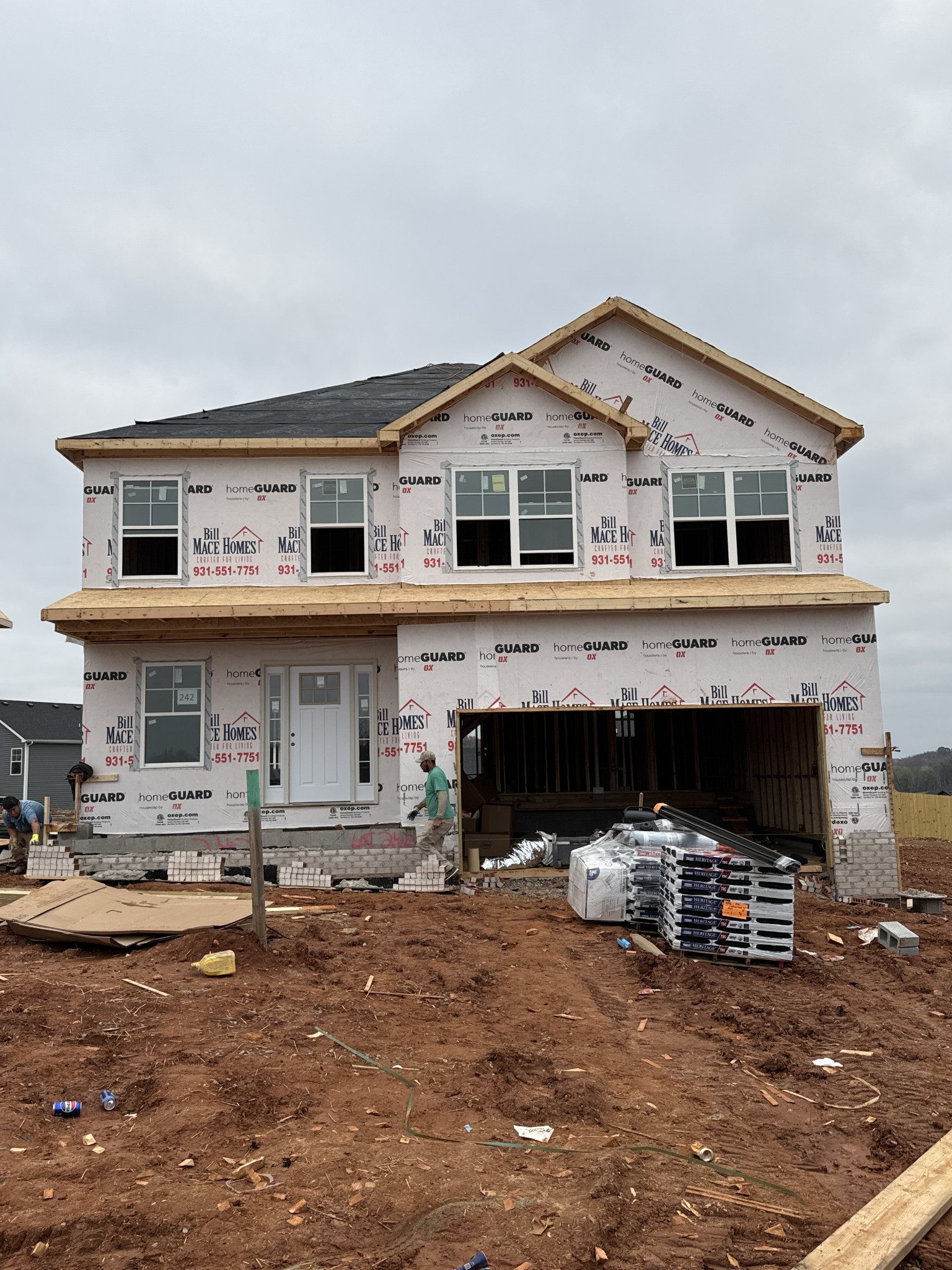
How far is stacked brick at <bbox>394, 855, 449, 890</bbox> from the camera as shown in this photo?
13.1m

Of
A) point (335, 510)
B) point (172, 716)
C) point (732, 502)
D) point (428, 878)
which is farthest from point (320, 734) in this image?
point (732, 502)

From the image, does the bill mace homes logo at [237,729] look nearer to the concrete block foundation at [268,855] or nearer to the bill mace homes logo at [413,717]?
the concrete block foundation at [268,855]

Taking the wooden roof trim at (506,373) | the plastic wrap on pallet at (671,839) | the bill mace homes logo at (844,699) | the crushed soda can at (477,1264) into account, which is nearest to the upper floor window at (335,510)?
the wooden roof trim at (506,373)

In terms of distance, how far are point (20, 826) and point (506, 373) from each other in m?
10.6

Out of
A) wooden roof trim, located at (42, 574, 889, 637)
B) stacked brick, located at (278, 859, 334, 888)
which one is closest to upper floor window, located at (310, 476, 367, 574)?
wooden roof trim, located at (42, 574, 889, 637)

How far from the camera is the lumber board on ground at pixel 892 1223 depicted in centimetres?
363

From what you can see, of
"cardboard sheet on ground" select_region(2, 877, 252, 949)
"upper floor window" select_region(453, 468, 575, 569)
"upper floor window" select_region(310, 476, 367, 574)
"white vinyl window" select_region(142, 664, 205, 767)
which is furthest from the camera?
"upper floor window" select_region(310, 476, 367, 574)

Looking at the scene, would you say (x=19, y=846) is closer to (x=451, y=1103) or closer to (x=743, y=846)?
(x=743, y=846)

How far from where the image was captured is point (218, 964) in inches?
307

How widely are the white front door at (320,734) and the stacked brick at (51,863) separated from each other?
3294mm

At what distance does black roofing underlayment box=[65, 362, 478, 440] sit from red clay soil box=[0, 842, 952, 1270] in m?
8.51

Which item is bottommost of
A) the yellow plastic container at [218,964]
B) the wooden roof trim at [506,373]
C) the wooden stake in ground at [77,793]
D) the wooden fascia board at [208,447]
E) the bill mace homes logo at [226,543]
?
the yellow plastic container at [218,964]

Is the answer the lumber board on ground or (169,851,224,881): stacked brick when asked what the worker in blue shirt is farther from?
the lumber board on ground

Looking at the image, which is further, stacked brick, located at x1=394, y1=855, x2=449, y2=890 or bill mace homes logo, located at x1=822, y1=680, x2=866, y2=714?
bill mace homes logo, located at x1=822, y1=680, x2=866, y2=714
